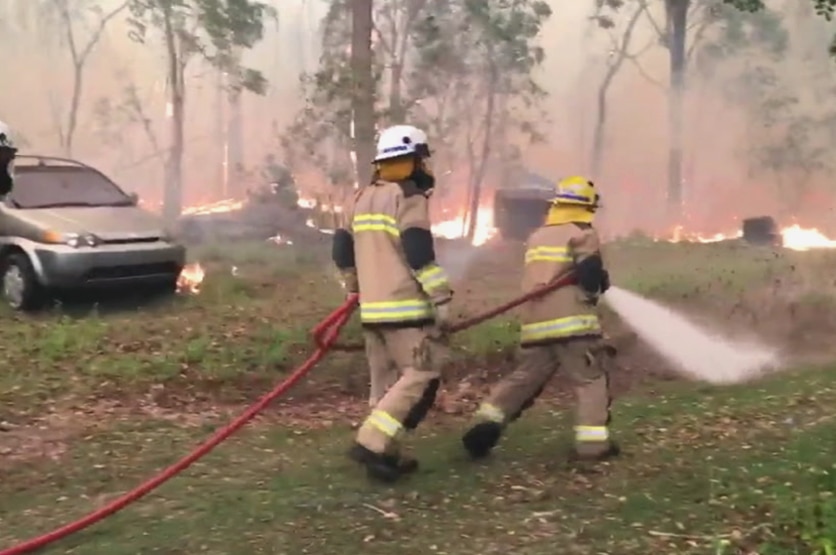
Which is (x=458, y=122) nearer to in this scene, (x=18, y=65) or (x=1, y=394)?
(x=18, y=65)

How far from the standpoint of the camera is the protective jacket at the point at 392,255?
201 inches

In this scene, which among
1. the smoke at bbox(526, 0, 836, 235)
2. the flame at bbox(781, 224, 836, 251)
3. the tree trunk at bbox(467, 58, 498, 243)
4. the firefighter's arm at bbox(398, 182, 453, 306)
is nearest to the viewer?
the firefighter's arm at bbox(398, 182, 453, 306)

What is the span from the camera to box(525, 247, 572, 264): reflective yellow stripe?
219 inches

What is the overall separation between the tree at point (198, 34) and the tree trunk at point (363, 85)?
27.0 ft

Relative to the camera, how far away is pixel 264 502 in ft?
16.5

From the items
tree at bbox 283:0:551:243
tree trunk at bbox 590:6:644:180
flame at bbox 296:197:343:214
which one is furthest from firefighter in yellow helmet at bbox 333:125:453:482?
tree trunk at bbox 590:6:644:180

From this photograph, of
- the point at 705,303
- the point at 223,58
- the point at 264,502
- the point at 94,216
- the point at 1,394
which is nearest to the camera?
the point at 264,502

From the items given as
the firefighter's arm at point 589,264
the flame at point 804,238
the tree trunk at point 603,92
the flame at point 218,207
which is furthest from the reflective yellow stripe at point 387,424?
the tree trunk at point 603,92

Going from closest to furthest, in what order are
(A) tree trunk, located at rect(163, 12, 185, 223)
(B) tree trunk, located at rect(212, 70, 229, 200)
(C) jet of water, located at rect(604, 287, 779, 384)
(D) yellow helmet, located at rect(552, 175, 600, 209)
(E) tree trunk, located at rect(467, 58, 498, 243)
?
(D) yellow helmet, located at rect(552, 175, 600, 209)
(C) jet of water, located at rect(604, 287, 779, 384)
(A) tree trunk, located at rect(163, 12, 185, 223)
(E) tree trunk, located at rect(467, 58, 498, 243)
(B) tree trunk, located at rect(212, 70, 229, 200)

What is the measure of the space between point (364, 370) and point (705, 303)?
5858 mm

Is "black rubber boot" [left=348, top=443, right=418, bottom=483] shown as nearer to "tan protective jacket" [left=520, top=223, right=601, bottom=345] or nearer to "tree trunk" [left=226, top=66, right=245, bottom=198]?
"tan protective jacket" [left=520, top=223, right=601, bottom=345]

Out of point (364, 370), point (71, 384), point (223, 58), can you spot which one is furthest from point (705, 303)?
point (223, 58)

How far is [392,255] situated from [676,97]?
29885 millimetres

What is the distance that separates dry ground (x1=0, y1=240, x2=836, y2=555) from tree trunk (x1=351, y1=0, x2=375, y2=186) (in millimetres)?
4971
